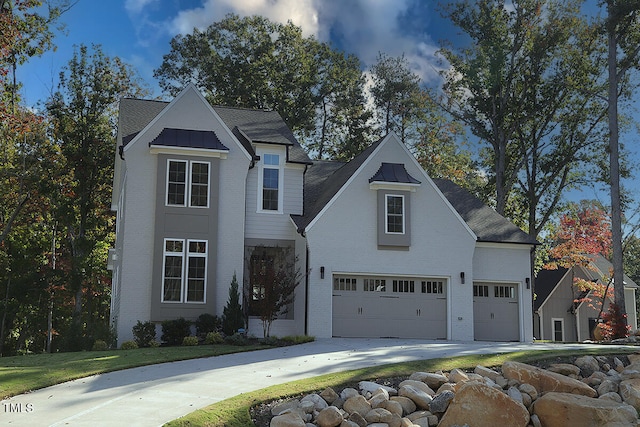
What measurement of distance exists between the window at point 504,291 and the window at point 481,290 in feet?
1.19

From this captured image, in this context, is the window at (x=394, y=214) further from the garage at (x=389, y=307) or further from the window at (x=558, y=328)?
the window at (x=558, y=328)

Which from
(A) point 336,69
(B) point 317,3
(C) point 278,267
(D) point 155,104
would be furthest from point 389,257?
(A) point 336,69

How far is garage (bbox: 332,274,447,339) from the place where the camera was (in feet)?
79.9

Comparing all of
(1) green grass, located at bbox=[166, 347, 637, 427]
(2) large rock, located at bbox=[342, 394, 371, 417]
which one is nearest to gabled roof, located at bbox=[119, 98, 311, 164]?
(1) green grass, located at bbox=[166, 347, 637, 427]

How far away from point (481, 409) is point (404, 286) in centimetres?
1314

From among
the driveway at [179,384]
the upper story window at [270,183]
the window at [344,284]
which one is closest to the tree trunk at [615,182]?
the window at [344,284]

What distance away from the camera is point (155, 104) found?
27422 millimetres

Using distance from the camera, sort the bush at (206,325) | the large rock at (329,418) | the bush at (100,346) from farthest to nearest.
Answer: the bush at (206,325)
the bush at (100,346)
the large rock at (329,418)

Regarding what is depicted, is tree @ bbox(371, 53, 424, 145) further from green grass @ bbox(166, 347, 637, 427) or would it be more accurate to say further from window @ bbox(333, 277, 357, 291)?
green grass @ bbox(166, 347, 637, 427)

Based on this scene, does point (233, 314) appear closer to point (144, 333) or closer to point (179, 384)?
point (144, 333)

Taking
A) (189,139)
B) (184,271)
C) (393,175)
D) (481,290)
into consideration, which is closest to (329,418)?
(184,271)

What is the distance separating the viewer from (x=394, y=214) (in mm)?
25109

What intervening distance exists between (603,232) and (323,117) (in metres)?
18.5

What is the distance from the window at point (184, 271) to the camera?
75.6 ft
